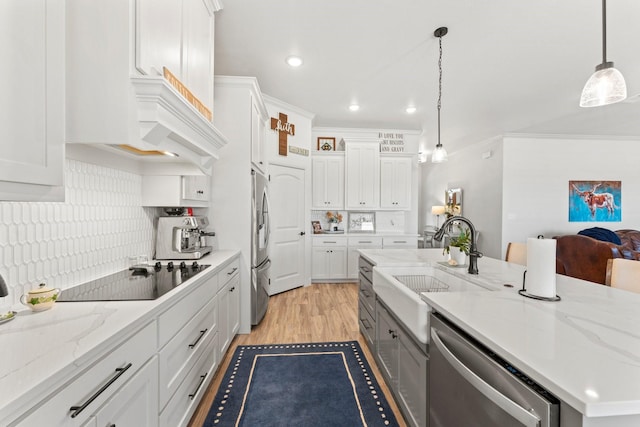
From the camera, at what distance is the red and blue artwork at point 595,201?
5582mm

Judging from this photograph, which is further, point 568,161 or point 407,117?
point 568,161

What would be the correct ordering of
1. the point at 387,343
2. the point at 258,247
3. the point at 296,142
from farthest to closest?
the point at 296,142 < the point at 258,247 < the point at 387,343

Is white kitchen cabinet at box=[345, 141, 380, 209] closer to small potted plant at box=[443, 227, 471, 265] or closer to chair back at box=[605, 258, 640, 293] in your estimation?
small potted plant at box=[443, 227, 471, 265]

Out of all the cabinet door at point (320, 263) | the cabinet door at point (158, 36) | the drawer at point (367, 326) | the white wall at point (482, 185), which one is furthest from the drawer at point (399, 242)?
the cabinet door at point (158, 36)

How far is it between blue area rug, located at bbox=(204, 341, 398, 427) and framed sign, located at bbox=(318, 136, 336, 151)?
3720 mm

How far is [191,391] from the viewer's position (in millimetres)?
1605

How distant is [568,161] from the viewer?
18.4ft

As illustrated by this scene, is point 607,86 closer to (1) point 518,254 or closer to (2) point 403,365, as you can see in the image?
(1) point 518,254

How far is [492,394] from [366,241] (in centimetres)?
430

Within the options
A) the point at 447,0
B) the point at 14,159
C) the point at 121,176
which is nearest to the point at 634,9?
the point at 447,0

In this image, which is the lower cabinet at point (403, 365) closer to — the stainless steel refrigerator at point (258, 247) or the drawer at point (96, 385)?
the drawer at point (96, 385)

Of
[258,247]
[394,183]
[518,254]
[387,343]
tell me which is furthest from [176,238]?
[394,183]

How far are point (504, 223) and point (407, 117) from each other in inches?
113

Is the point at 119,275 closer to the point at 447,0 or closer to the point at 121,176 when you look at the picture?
the point at 121,176
